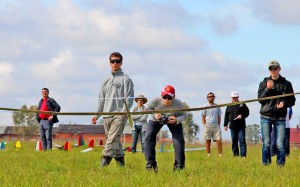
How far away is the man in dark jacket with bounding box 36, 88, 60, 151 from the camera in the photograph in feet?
52.5

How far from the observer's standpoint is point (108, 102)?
8.62 metres

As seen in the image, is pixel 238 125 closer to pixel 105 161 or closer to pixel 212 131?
pixel 212 131

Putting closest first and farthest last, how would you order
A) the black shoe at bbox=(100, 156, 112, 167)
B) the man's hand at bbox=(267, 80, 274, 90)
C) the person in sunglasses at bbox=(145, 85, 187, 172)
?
the person in sunglasses at bbox=(145, 85, 187, 172)
the black shoe at bbox=(100, 156, 112, 167)
the man's hand at bbox=(267, 80, 274, 90)

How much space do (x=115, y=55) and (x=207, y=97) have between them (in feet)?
21.0

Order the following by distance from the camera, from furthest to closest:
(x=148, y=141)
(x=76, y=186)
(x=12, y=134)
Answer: (x=12, y=134), (x=148, y=141), (x=76, y=186)

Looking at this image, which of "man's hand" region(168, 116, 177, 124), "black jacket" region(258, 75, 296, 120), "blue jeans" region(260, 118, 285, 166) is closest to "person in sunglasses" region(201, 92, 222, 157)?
"blue jeans" region(260, 118, 285, 166)

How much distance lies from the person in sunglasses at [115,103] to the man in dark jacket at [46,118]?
24.3 feet

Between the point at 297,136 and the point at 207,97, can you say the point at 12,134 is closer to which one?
the point at 297,136

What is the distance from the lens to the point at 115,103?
337 inches

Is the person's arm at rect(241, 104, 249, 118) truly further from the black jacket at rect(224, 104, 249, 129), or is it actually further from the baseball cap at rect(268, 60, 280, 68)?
the baseball cap at rect(268, 60, 280, 68)

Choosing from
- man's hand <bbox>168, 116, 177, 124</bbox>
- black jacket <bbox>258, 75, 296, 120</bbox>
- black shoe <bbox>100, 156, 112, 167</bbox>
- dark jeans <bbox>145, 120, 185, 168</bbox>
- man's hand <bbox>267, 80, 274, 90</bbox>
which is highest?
man's hand <bbox>267, 80, 274, 90</bbox>

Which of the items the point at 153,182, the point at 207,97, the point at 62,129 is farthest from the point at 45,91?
the point at 62,129

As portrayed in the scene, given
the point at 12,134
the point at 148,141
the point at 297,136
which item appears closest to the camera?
the point at 148,141

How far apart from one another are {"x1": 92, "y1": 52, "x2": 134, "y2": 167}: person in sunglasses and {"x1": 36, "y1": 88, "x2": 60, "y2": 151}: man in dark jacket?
24.3ft
